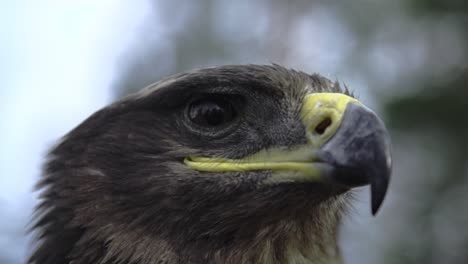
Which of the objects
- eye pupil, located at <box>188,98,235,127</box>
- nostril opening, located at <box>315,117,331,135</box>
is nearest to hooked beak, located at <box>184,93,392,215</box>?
nostril opening, located at <box>315,117,331,135</box>

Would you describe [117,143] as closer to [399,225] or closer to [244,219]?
[244,219]

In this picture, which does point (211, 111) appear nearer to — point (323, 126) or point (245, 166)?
point (245, 166)

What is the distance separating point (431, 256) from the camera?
1602 cm

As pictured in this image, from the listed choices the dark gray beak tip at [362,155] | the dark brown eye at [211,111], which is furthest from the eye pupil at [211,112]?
the dark gray beak tip at [362,155]

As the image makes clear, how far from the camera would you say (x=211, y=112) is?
3758 mm

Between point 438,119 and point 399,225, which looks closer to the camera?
point 438,119

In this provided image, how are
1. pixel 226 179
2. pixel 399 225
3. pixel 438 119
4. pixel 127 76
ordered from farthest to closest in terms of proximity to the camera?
pixel 127 76
pixel 399 225
pixel 438 119
pixel 226 179

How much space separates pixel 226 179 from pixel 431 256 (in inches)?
526

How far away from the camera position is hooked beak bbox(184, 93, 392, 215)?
3.16 meters

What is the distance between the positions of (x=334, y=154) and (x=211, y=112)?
78 cm

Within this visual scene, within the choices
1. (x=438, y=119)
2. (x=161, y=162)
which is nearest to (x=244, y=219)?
(x=161, y=162)

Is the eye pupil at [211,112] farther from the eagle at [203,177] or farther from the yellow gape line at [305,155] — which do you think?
the yellow gape line at [305,155]

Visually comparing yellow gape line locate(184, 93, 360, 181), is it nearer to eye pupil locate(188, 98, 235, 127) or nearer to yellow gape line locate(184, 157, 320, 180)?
yellow gape line locate(184, 157, 320, 180)

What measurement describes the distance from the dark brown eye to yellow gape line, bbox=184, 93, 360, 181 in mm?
196
